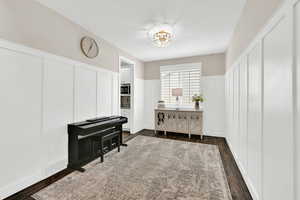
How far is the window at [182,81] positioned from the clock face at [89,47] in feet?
8.59

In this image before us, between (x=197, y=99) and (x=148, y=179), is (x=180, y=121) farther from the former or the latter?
(x=148, y=179)

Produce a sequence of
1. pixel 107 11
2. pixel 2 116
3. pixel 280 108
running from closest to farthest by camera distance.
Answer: pixel 280 108 → pixel 2 116 → pixel 107 11

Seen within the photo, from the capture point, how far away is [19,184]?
1747 millimetres

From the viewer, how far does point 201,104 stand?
4.40 metres

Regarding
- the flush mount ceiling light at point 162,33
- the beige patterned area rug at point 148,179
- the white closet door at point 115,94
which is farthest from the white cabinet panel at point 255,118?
the white closet door at point 115,94

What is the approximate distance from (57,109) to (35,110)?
1.03 ft

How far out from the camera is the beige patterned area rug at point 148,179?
1.67 meters

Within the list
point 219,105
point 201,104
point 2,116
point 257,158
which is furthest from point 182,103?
point 2,116

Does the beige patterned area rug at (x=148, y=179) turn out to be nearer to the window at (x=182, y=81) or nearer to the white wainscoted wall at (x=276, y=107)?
the white wainscoted wall at (x=276, y=107)

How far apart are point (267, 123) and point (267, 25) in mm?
946

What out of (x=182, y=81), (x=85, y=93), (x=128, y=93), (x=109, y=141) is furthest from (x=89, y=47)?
(x=182, y=81)

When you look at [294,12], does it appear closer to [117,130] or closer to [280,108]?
[280,108]

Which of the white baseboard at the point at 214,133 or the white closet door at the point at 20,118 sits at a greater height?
the white closet door at the point at 20,118

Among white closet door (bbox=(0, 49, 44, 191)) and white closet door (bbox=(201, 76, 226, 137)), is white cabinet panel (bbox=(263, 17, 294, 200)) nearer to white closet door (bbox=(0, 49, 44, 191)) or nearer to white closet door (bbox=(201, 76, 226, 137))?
white closet door (bbox=(0, 49, 44, 191))
